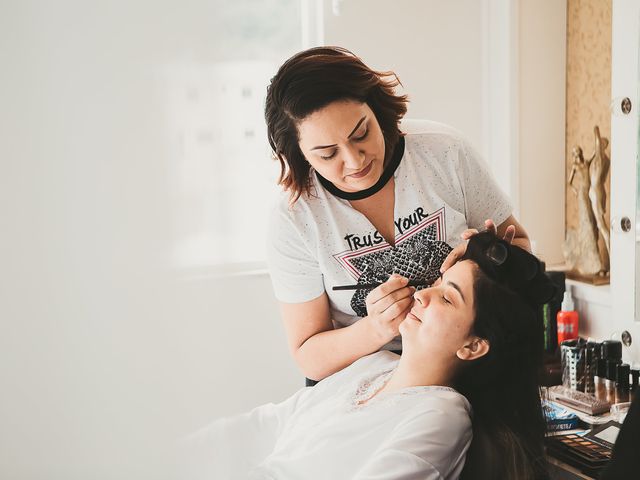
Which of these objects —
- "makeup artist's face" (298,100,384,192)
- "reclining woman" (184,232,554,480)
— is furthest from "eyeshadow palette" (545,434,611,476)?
"makeup artist's face" (298,100,384,192)

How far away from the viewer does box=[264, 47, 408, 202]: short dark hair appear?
131 centimetres

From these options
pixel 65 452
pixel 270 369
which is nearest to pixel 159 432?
pixel 65 452

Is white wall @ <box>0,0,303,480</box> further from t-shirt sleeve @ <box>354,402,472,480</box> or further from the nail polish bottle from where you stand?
the nail polish bottle

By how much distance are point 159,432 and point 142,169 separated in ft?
2.75

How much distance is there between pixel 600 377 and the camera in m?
1.85

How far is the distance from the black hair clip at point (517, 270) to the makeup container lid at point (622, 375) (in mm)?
621

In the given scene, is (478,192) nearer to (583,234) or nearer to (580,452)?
(580,452)

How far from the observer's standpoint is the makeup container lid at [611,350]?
1898 millimetres

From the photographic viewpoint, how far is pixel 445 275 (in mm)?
1402

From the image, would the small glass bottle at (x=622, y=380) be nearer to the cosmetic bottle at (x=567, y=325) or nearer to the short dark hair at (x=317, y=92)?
the cosmetic bottle at (x=567, y=325)

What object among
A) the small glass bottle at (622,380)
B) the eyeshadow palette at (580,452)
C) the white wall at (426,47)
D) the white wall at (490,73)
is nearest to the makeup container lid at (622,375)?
the small glass bottle at (622,380)

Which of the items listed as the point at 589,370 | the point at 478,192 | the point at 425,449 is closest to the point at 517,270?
the point at 478,192

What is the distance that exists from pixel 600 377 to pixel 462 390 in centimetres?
64

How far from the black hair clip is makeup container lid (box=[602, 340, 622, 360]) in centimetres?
70
